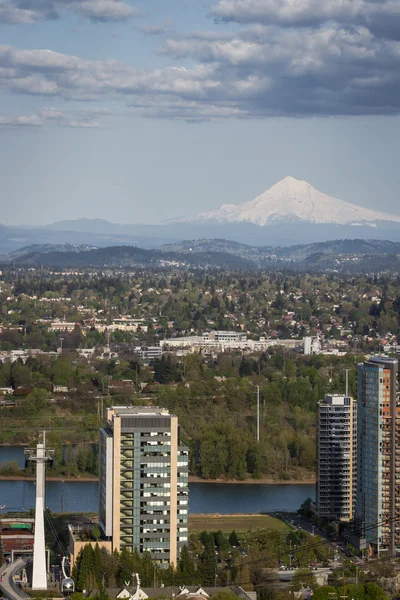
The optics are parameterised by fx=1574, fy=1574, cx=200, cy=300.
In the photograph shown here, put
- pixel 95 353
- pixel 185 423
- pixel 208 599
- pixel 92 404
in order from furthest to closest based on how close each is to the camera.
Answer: pixel 95 353
pixel 92 404
pixel 185 423
pixel 208 599

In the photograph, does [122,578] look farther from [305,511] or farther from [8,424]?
[8,424]

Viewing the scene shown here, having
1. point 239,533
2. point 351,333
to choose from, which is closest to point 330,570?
point 239,533

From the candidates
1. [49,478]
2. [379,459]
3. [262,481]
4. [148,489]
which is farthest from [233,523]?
[49,478]

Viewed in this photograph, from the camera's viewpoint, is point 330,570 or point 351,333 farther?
point 351,333

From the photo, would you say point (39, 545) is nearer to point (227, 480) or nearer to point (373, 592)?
point (373, 592)

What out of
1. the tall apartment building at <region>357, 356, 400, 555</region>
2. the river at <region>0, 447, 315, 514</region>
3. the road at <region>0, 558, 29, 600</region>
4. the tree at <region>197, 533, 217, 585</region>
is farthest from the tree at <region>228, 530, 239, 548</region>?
the road at <region>0, 558, 29, 600</region>
